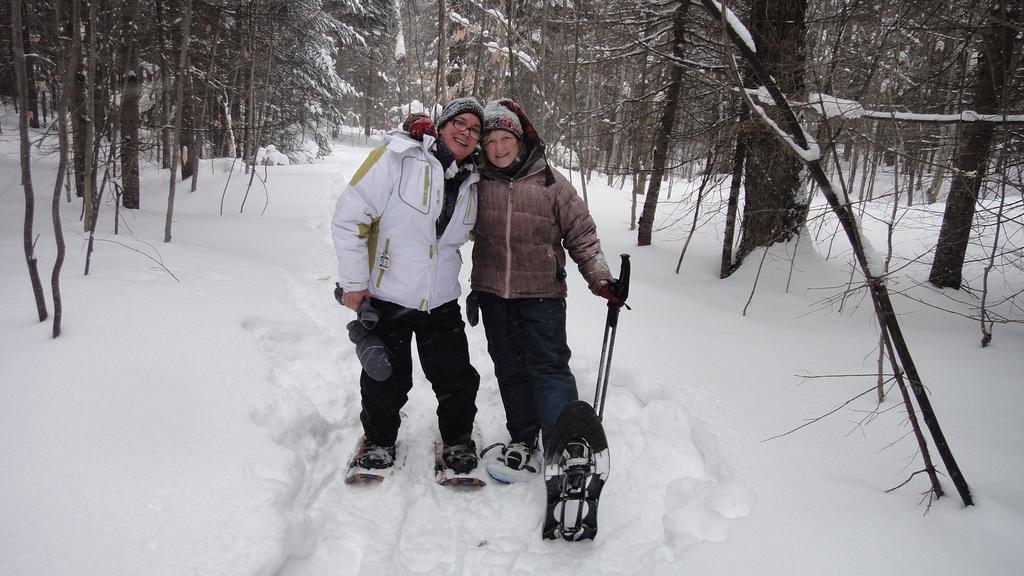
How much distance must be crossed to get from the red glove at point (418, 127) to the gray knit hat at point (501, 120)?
0.30 metres

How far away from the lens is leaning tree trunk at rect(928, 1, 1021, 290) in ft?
12.9

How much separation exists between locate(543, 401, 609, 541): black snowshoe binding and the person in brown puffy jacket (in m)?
0.20

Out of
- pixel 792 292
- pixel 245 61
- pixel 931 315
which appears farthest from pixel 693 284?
pixel 245 61

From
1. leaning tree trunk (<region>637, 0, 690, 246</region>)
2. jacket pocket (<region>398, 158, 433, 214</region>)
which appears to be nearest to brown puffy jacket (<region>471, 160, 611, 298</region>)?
jacket pocket (<region>398, 158, 433, 214</region>)

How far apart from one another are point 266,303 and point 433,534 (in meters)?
2.86

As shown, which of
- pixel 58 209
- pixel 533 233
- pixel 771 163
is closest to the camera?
pixel 533 233

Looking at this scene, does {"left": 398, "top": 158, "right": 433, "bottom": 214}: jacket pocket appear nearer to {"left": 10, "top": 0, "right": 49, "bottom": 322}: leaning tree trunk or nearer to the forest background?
the forest background

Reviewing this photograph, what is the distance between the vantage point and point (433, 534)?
99.0 inches

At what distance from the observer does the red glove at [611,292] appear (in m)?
2.63

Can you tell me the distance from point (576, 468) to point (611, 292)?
2.99 ft

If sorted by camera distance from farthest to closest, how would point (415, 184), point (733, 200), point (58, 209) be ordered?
1. point (733, 200)
2. point (58, 209)
3. point (415, 184)

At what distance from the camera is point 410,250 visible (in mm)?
2609

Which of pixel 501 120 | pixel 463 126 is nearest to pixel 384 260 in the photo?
pixel 463 126

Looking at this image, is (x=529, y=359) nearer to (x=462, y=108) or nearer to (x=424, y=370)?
(x=424, y=370)
